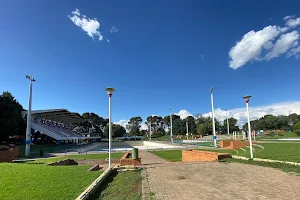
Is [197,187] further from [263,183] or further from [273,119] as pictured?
[273,119]

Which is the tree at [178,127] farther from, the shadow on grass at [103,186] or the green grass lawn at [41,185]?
the green grass lawn at [41,185]

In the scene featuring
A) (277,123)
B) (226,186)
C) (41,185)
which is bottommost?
(226,186)

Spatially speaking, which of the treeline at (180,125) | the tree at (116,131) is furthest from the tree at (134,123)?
the tree at (116,131)

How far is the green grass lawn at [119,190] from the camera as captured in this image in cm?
658

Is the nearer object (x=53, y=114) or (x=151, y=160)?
(x=151, y=160)

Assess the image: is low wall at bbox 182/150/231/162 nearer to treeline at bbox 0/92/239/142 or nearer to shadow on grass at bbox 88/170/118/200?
shadow on grass at bbox 88/170/118/200

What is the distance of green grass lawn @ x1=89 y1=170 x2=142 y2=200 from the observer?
6579 millimetres

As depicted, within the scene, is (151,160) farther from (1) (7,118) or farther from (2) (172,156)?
(1) (7,118)

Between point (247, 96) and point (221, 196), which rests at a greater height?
point (247, 96)

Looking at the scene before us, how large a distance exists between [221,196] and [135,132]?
111 meters

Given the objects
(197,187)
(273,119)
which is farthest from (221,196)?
(273,119)

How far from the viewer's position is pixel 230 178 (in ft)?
26.8

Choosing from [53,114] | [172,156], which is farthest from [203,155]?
[53,114]

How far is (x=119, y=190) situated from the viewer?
7.51 meters
